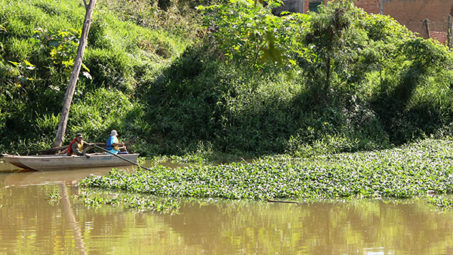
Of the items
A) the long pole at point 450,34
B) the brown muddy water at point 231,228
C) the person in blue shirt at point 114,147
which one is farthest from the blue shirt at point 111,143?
Result: the long pole at point 450,34

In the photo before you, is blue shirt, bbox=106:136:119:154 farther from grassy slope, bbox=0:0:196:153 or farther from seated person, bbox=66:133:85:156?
grassy slope, bbox=0:0:196:153

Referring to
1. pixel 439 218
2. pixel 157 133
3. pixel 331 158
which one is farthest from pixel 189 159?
pixel 439 218

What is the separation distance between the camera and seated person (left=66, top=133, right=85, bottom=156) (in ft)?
46.4

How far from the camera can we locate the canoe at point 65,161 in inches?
523

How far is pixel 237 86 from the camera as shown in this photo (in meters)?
17.9

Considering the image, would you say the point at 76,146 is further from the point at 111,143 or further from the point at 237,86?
the point at 237,86

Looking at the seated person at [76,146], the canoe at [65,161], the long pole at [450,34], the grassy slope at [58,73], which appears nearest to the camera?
the canoe at [65,161]

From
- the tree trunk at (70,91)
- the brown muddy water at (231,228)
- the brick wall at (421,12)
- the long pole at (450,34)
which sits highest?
the brick wall at (421,12)

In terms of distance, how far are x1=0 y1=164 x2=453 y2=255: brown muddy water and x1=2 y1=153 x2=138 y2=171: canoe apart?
3.74 m

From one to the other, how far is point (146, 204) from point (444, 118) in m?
13.8

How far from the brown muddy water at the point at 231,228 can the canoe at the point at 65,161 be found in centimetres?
374

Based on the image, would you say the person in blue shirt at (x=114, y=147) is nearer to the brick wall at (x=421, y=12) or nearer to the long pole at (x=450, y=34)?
the long pole at (x=450, y=34)

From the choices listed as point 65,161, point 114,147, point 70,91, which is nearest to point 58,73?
point 70,91

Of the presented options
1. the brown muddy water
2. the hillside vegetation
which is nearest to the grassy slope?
the hillside vegetation
